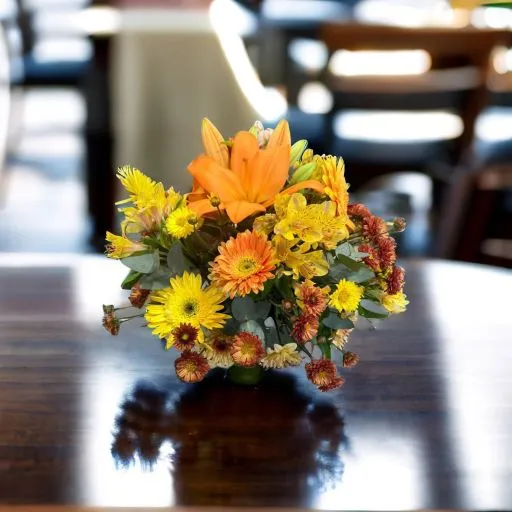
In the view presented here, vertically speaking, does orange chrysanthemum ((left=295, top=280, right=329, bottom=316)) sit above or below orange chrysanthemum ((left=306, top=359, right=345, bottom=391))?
above

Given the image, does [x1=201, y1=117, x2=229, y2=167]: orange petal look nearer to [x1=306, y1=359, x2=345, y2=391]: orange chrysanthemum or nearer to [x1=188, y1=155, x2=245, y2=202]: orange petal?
[x1=188, y1=155, x2=245, y2=202]: orange petal

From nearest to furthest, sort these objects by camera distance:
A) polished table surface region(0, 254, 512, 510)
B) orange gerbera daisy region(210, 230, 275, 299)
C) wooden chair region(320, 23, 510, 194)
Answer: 1. polished table surface region(0, 254, 512, 510)
2. orange gerbera daisy region(210, 230, 275, 299)
3. wooden chair region(320, 23, 510, 194)

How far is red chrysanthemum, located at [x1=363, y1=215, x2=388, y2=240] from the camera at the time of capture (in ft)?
3.05

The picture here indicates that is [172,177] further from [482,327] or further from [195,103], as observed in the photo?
[482,327]

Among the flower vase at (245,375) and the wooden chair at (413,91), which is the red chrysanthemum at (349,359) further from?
the wooden chair at (413,91)

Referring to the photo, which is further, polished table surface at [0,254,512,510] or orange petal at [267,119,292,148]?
orange petal at [267,119,292,148]

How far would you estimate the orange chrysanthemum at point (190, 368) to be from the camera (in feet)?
2.97

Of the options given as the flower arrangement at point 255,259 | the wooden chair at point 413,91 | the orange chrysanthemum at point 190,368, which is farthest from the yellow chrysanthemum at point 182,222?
the wooden chair at point 413,91

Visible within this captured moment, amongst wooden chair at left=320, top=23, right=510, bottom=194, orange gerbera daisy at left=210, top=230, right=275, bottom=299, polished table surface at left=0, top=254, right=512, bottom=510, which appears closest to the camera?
polished table surface at left=0, top=254, right=512, bottom=510

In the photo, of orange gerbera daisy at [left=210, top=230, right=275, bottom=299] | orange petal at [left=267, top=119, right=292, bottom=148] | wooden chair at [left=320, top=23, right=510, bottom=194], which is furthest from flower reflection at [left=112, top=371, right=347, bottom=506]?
wooden chair at [left=320, top=23, right=510, bottom=194]

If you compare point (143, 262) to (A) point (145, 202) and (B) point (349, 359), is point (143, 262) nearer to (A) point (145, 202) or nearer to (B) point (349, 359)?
(A) point (145, 202)

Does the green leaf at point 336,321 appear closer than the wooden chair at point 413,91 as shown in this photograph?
Yes

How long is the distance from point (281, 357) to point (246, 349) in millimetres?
41

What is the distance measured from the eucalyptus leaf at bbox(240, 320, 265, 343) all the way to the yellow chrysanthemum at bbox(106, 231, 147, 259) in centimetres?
11
